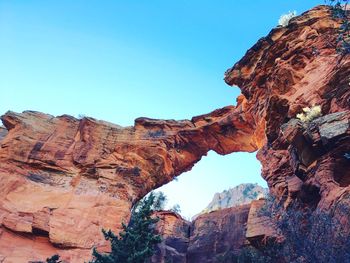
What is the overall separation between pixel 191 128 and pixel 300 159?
1640cm

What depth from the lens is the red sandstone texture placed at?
14602mm

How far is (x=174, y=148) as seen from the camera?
30.8 metres

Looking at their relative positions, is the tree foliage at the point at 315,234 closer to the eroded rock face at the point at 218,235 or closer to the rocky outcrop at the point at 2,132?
the eroded rock face at the point at 218,235

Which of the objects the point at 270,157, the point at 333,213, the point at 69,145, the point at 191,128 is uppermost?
the point at 191,128

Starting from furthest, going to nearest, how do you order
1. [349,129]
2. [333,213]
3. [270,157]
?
1. [270,157]
2. [349,129]
3. [333,213]

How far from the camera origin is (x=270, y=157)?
19.4 metres

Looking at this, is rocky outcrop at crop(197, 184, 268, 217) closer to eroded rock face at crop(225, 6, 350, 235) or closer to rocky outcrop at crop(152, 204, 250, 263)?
rocky outcrop at crop(152, 204, 250, 263)

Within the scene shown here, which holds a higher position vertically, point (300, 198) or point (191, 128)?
point (191, 128)

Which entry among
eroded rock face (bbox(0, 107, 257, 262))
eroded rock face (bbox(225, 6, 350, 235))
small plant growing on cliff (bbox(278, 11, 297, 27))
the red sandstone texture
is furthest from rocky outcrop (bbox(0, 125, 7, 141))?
small plant growing on cliff (bbox(278, 11, 297, 27))

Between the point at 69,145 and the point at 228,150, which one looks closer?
the point at 69,145

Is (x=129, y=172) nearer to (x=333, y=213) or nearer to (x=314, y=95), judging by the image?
(x=314, y=95)

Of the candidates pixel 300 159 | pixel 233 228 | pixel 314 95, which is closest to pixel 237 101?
pixel 233 228

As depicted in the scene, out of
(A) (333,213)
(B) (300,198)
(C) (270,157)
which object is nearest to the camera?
(A) (333,213)

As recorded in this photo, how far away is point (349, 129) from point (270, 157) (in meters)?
6.74
